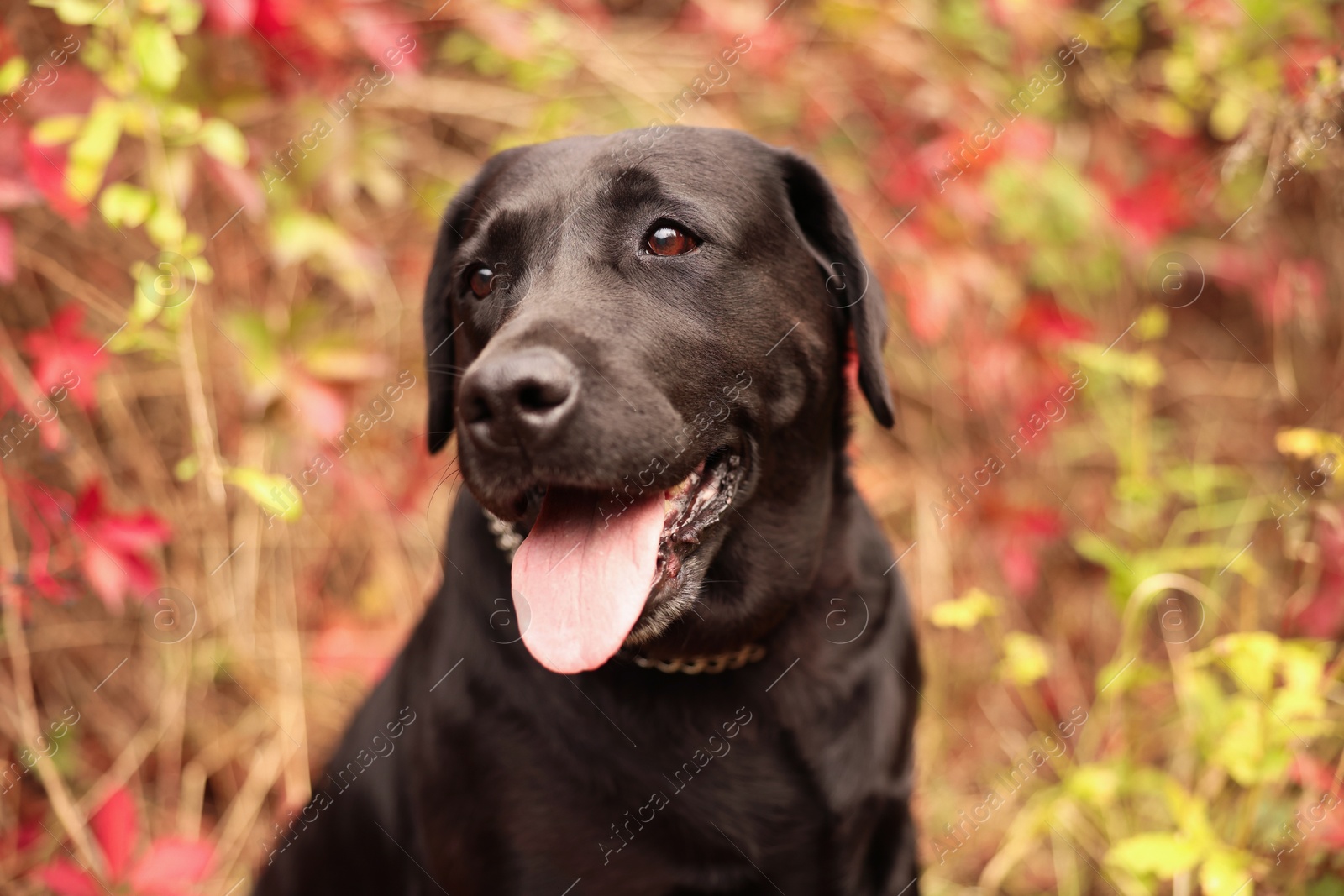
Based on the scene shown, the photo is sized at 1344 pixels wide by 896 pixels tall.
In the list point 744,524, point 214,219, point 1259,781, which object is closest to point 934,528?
point 1259,781

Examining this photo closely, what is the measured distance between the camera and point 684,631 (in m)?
2.04

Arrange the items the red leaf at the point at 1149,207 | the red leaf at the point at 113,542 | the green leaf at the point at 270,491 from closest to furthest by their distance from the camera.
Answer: the green leaf at the point at 270,491, the red leaf at the point at 113,542, the red leaf at the point at 1149,207

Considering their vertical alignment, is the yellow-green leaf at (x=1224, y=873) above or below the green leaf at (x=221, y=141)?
below

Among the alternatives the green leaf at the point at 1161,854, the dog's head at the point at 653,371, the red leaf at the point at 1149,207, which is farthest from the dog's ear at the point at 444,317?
the red leaf at the point at 1149,207

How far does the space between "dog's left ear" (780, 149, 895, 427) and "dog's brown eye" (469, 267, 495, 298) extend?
654 millimetres

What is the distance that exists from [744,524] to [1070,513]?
A: 7.80 feet

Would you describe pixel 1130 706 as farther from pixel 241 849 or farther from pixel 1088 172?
pixel 241 849

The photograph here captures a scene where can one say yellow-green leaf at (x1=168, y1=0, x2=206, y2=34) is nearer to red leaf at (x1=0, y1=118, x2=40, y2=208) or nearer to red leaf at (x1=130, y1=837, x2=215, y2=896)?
red leaf at (x1=0, y1=118, x2=40, y2=208)

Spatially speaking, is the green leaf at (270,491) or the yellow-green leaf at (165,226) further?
the yellow-green leaf at (165,226)

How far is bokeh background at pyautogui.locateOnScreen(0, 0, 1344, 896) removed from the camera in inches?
105

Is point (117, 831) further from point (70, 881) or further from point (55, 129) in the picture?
point (55, 129)

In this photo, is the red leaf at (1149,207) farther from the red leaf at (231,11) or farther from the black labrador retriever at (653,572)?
the red leaf at (231,11)

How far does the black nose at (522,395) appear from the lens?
5.47ft

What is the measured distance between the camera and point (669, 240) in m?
2.02
